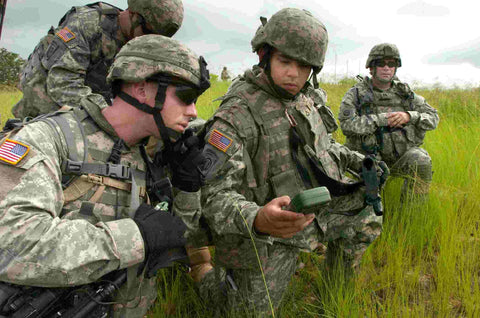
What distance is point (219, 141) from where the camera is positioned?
2.50 m

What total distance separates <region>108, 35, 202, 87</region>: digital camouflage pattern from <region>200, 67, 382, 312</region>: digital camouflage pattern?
0.60m

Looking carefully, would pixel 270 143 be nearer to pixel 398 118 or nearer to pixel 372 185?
pixel 372 185

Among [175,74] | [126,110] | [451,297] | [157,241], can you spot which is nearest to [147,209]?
[157,241]

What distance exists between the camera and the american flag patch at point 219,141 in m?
2.49

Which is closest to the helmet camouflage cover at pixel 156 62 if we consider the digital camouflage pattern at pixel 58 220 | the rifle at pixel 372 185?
the digital camouflage pattern at pixel 58 220

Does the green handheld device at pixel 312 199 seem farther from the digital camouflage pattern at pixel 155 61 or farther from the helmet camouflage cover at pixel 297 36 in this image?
the helmet camouflage cover at pixel 297 36

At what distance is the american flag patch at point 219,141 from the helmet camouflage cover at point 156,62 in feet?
1.64

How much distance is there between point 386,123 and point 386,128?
0.54 feet

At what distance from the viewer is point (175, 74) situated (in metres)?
1.98

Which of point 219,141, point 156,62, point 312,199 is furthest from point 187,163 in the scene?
point 312,199

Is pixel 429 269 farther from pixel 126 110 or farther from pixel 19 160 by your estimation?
pixel 19 160

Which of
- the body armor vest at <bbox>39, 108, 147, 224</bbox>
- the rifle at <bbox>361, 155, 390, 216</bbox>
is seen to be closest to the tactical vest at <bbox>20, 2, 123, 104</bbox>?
the body armor vest at <bbox>39, 108, 147, 224</bbox>

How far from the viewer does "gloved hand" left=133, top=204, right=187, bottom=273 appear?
1.77m

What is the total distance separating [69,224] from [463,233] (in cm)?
334
